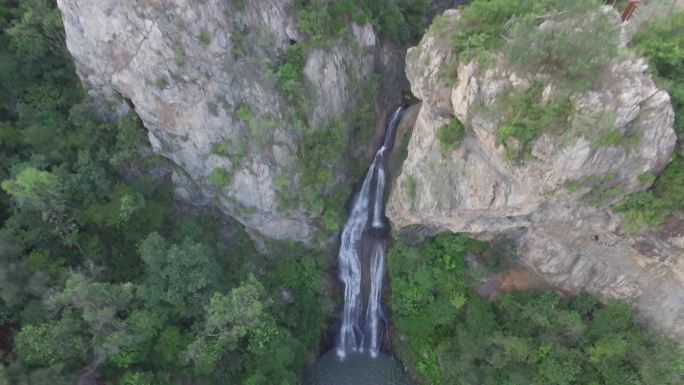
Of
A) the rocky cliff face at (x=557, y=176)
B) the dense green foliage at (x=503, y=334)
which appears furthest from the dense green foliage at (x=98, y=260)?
the rocky cliff face at (x=557, y=176)

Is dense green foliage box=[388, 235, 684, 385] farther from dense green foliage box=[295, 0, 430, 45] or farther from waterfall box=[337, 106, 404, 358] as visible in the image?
dense green foliage box=[295, 0, 430, 45]

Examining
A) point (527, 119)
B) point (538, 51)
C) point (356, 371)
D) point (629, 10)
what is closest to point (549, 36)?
point (538, 51)

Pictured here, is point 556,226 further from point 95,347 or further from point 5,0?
point 5,0

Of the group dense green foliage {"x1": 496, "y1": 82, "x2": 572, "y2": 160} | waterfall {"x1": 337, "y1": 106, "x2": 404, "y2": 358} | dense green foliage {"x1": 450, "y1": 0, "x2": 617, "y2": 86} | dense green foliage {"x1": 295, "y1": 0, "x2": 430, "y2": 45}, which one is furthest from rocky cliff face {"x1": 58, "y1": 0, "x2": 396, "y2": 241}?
dense green foliage {"x1": 496, "y1": 82, "x2": 572, "y2": 160}

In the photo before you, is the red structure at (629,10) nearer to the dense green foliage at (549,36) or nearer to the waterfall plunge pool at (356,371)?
the dense green foliage at (549,36)

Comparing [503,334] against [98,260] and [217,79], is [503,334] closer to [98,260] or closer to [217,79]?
[217,79]

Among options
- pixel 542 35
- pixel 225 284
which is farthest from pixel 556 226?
pixel 225 284
